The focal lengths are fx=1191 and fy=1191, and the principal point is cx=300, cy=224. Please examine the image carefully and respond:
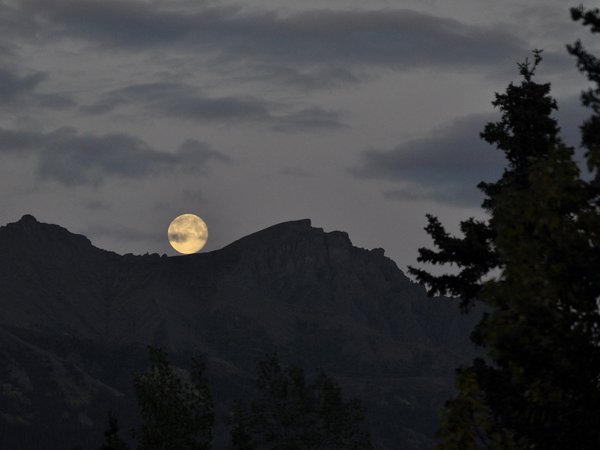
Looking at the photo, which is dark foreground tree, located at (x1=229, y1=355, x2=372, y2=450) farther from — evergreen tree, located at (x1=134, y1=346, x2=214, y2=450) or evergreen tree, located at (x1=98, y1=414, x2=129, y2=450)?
evergreen tree, located at (x1=98, y1=414, x2=129, y2=450)

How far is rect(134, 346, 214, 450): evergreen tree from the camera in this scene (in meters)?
74.8

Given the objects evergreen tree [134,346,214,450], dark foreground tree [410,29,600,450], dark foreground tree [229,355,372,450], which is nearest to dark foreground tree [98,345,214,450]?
evergreen tree [134,346,214,450]

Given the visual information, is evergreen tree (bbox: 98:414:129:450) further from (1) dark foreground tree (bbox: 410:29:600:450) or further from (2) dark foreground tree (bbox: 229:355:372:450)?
(1) dark foreground tree (bbox: 410:29:600:450)

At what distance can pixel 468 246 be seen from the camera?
38.8 metres

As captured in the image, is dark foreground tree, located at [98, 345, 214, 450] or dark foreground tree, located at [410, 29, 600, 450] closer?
dark foreground tree, located at [410, 29, 600, 450]

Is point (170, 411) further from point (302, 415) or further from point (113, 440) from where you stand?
point (302, 415)

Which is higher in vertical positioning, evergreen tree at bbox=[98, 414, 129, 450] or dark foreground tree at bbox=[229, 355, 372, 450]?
dark foreground tree at bbox=[229, 355, 372, 450]

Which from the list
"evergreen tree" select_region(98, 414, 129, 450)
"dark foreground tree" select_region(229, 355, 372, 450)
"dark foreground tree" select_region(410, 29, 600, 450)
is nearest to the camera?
"dark foreground tree" select_region(410, 29, 600, 450)

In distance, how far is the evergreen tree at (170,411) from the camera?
74750 mm

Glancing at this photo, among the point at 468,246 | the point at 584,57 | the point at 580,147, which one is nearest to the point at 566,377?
the point at 580,147

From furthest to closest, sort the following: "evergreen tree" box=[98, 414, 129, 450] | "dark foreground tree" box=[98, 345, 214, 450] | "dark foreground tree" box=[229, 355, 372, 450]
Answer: "dark foreground tree" box=[229, 355, 372, 450]
"dark foreground tree" box=[98, 345, 214, 450]
"evergreen tree" box=[98, 414, 129, 450]

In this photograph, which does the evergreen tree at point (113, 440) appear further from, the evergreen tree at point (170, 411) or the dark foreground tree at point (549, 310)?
the dark foreground tree at point (549, 310)

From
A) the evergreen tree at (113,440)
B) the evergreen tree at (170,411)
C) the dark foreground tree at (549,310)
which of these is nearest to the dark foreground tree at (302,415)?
the evergreen tree at (170,411)

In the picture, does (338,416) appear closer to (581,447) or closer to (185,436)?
(185,436)
